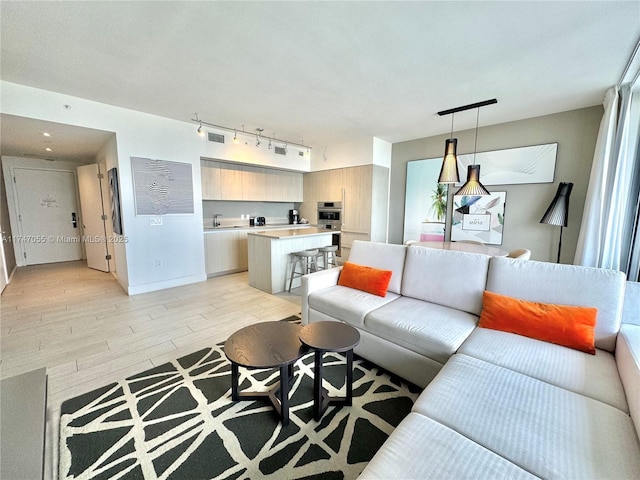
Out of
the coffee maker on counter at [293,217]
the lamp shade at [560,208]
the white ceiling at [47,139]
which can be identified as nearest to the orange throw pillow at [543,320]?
the lamp shade at [560,208]

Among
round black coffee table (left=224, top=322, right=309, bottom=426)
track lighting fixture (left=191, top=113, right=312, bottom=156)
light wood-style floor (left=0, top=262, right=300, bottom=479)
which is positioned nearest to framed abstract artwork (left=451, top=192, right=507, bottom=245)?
light wood-style floor (left=0, top=262, right=300, bottom=479)

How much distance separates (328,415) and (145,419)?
1.17 m

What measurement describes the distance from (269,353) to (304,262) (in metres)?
2.93

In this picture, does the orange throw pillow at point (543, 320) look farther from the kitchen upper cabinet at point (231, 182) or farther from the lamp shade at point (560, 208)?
the kitchen upper cabinet at point (231, 182)

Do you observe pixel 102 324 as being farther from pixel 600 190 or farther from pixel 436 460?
pixel 600 190

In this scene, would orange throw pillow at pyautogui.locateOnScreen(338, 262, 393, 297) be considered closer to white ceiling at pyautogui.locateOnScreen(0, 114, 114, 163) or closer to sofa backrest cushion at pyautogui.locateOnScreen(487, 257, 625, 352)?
sofa backrest cushion at pyautogui.locateOnScreen(487, 257, 625, 352)

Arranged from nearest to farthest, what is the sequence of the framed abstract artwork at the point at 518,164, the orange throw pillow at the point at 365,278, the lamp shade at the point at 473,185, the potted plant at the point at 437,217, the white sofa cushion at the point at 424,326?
the white sofa cushion at the point at 424,326 → the orange throw pillow at the point at 365,278 → the lamp shade at the point at 473,185 → the framed abstract artwork at the point at 518,164 → the potted plant at the point at 437,217

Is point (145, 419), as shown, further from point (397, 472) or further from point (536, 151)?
point (536, 151)

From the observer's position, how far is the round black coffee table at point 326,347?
161cm

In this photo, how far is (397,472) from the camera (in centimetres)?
88

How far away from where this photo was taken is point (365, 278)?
2648 millimetres

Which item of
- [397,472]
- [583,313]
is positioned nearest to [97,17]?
[397,472]

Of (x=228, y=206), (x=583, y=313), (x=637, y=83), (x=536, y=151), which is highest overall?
(x=637, y=83)

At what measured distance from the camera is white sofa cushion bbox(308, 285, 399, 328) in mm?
2241
